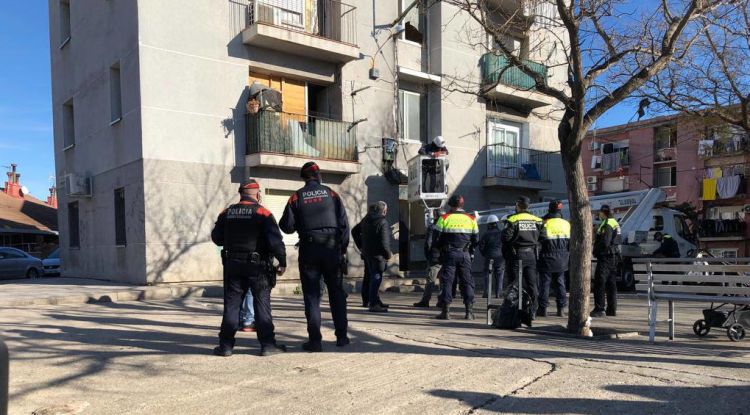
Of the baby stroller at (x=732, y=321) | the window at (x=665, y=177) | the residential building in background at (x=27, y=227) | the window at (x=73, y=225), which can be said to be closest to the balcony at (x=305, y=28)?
the window at (x=73, y=225)

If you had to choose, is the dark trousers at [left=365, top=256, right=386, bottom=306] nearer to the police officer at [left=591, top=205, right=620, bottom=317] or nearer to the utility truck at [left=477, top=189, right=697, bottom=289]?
the police officer at [left=591, top=205, right=620, bottom=317]

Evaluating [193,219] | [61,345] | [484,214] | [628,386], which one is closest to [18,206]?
[193,219]

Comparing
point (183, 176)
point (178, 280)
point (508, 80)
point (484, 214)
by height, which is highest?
point (508, 80)

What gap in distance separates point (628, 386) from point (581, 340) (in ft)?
7.06

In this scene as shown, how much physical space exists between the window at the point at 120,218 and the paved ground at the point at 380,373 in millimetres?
7498

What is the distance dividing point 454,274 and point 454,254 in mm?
311

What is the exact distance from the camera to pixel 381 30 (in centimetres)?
1677

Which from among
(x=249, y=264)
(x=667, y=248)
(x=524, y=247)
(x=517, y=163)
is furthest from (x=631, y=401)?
(x=517, y=163)

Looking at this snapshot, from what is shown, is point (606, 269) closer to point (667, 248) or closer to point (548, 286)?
point (548, 286)

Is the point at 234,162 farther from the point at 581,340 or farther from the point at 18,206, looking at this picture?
the point at 18,206

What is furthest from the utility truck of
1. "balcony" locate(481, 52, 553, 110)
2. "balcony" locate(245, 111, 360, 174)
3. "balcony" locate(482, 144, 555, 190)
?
"balcony" locate(245, 111, 360, 174)

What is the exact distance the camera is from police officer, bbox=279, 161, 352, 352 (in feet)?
18.2

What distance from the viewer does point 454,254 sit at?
7.88 m

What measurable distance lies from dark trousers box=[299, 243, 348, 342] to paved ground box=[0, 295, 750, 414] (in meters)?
0.34
